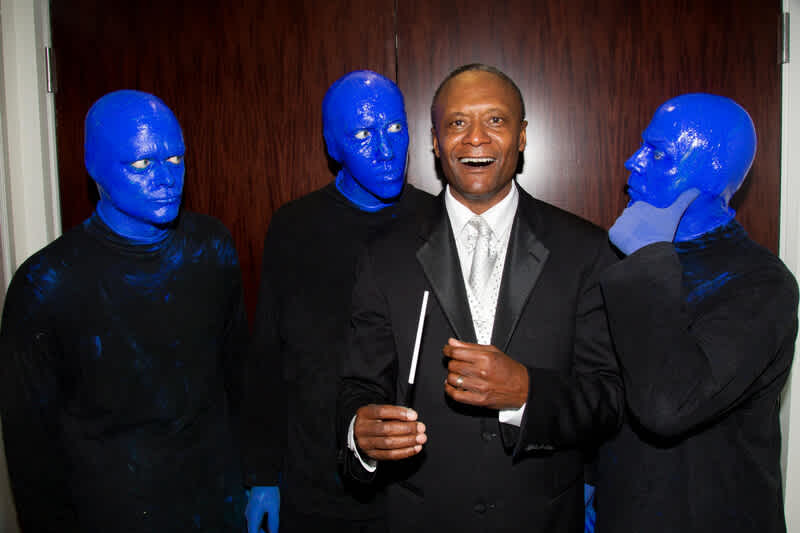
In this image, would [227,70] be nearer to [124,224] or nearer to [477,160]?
[124,224]

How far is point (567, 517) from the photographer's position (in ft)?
4.08

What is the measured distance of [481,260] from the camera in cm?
126

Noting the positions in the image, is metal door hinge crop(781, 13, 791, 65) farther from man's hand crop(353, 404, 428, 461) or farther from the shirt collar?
man's hand crop(353, 404, 428, 461)

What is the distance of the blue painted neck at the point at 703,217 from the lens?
1.23 metres

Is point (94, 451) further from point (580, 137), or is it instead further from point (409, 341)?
point (580, 137)

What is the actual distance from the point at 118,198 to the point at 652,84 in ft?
5.65

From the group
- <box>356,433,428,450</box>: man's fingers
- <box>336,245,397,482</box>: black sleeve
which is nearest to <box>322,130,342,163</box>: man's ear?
<box>336,245,397,482</box>: black sleeve

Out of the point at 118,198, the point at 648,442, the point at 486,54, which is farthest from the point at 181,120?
the point at 648,442

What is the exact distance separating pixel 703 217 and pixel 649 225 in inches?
5.9

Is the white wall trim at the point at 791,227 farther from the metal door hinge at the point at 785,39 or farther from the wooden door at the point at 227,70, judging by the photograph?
the wooden door at the point at 227,70

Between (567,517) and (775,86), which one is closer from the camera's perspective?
(567,517)

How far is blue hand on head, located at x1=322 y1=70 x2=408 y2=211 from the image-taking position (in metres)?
1.60

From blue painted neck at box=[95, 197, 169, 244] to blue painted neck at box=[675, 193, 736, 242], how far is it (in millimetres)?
1265

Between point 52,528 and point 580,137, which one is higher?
point 580,137
